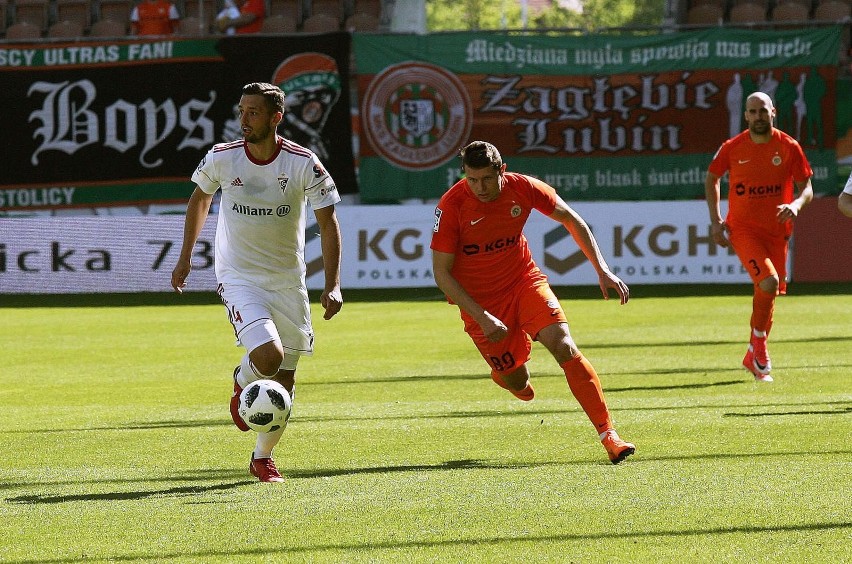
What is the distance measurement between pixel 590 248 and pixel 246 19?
1747 cm

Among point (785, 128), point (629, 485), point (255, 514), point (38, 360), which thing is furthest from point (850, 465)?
point (785, 128)

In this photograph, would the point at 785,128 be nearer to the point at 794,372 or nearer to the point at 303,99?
the point at 303,99

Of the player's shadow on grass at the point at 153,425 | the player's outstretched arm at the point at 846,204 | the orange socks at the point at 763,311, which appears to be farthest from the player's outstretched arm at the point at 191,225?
the orange socks at the point at 763,311

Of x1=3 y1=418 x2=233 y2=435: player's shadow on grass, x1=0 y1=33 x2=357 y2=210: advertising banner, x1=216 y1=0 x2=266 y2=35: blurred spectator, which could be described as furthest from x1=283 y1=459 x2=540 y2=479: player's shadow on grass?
x1=216 y1=0 x2=266 y2=35: blurred spectator

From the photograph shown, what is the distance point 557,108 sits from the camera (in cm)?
2292

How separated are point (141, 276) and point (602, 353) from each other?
11.0 metres

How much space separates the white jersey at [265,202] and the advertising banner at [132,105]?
50.0ft

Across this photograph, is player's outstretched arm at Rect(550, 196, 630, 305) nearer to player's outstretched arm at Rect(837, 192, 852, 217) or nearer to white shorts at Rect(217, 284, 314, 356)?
white shorts at Rect(217, 284, 314, 356)

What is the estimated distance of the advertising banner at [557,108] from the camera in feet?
74.7

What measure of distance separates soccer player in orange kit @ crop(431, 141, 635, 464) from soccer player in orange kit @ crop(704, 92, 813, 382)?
3.68 m

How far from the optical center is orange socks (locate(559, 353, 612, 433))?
24.9 feet

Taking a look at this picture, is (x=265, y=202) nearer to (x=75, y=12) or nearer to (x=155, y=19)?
(x=155, y=19)

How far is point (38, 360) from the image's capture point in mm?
13867

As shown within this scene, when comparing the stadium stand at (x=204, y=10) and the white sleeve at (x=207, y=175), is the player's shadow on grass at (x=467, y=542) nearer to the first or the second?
the white sleeve at (x=207, y=175)
